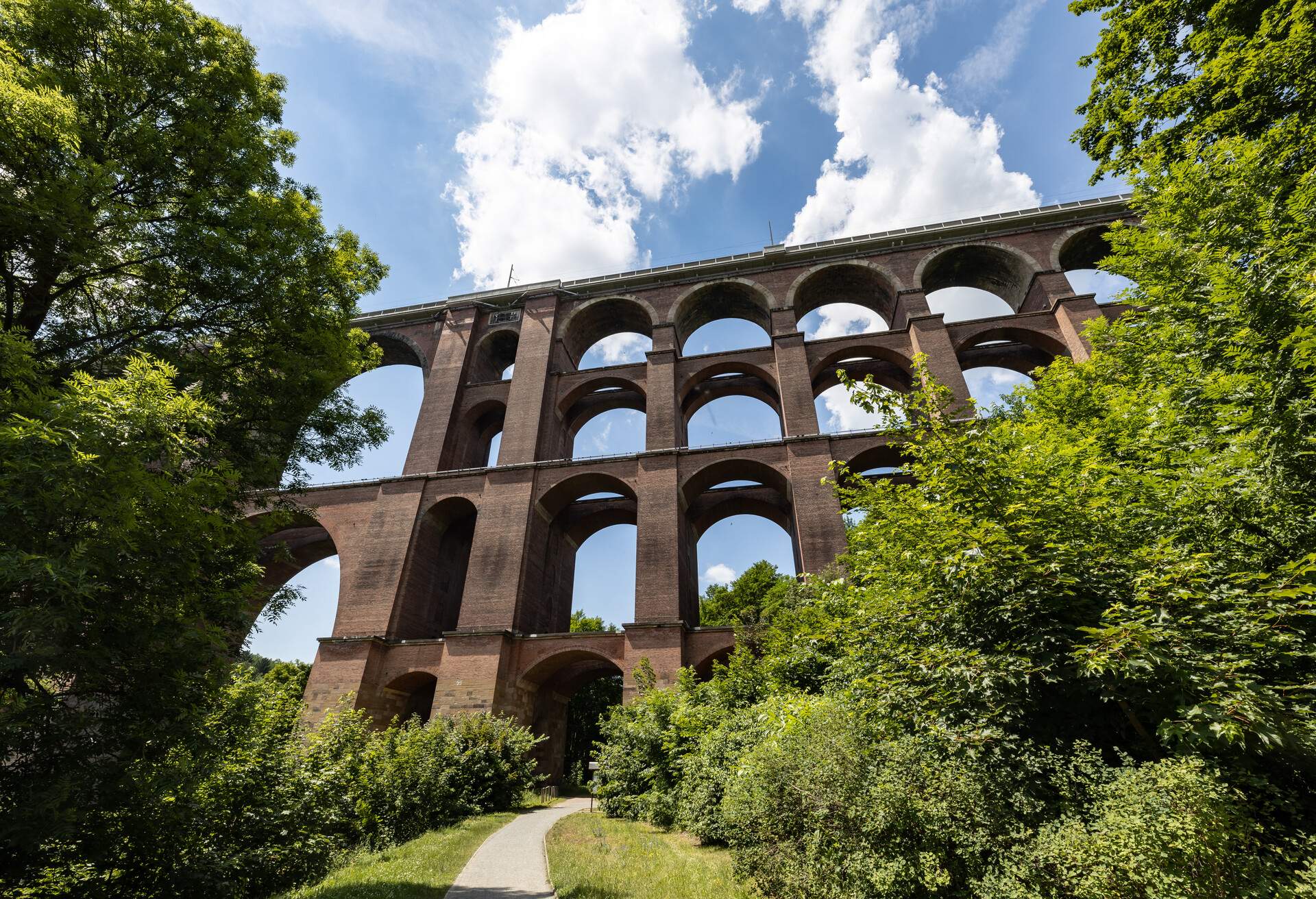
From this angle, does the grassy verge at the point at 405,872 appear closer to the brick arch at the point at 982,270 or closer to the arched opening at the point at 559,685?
the arched opening at the point at 559,685

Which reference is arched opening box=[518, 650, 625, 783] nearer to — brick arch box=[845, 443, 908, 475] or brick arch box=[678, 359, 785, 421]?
brick arch box=[845, 443, 908, 475]

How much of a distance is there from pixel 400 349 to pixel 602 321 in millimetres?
11000

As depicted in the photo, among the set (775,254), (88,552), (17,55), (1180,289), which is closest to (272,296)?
(17,55)

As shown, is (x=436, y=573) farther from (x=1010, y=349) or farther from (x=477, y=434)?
(x=1010, y=349)

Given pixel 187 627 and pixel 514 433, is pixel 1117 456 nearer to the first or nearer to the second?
pixel 187 627

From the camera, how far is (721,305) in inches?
1149

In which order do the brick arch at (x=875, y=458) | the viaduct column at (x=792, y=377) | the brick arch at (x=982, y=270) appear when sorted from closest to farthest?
1. the brick arch at (x=875, y=458)
2. the viaduct column at (x=792, y=377)
3. the brick arch at (x=982, y=270)

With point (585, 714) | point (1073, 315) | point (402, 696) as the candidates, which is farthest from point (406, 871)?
point (585, 714)

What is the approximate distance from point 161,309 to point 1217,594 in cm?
1348

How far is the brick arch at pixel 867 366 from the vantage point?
994 inches

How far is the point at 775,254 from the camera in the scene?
2733cm

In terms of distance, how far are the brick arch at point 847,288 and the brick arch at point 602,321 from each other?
7.15 m

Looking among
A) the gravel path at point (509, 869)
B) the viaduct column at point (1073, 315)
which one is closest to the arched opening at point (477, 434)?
the gravel path at point (509, 869)

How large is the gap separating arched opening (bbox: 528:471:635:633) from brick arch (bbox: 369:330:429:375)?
10.2 metres
